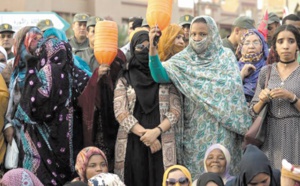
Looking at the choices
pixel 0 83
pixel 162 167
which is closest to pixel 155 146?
pixel 162 167

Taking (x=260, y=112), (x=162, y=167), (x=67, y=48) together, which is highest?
(x=67, y=48)

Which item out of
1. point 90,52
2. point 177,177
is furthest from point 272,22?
point 177,177

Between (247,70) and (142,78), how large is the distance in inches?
Result: 40.0

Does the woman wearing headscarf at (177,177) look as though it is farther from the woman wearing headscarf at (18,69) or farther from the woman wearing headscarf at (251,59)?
the woman wearing headscarf at (18,69)

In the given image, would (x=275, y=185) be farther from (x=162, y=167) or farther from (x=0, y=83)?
(x=0, y=83)

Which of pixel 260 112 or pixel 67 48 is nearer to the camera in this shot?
pixel 260 112

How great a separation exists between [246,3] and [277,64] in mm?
Answer: 43444

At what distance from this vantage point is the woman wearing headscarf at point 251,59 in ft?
24.4

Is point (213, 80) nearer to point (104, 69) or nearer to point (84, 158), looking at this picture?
point (104, 69)

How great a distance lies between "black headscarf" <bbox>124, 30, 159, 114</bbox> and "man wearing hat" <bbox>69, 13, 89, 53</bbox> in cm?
253

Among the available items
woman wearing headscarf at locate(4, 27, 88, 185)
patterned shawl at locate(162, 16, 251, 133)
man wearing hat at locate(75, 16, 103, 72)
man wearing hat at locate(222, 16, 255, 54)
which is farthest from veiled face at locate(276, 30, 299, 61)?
man wearing hat at locate(75, 16, 103, 72)

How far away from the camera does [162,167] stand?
709 cm

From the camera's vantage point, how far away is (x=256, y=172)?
19.2 ft

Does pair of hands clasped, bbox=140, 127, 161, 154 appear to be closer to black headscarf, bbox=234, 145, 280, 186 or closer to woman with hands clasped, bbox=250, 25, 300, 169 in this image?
woman with hands clasped, bbox=250, 25, 300, 169
